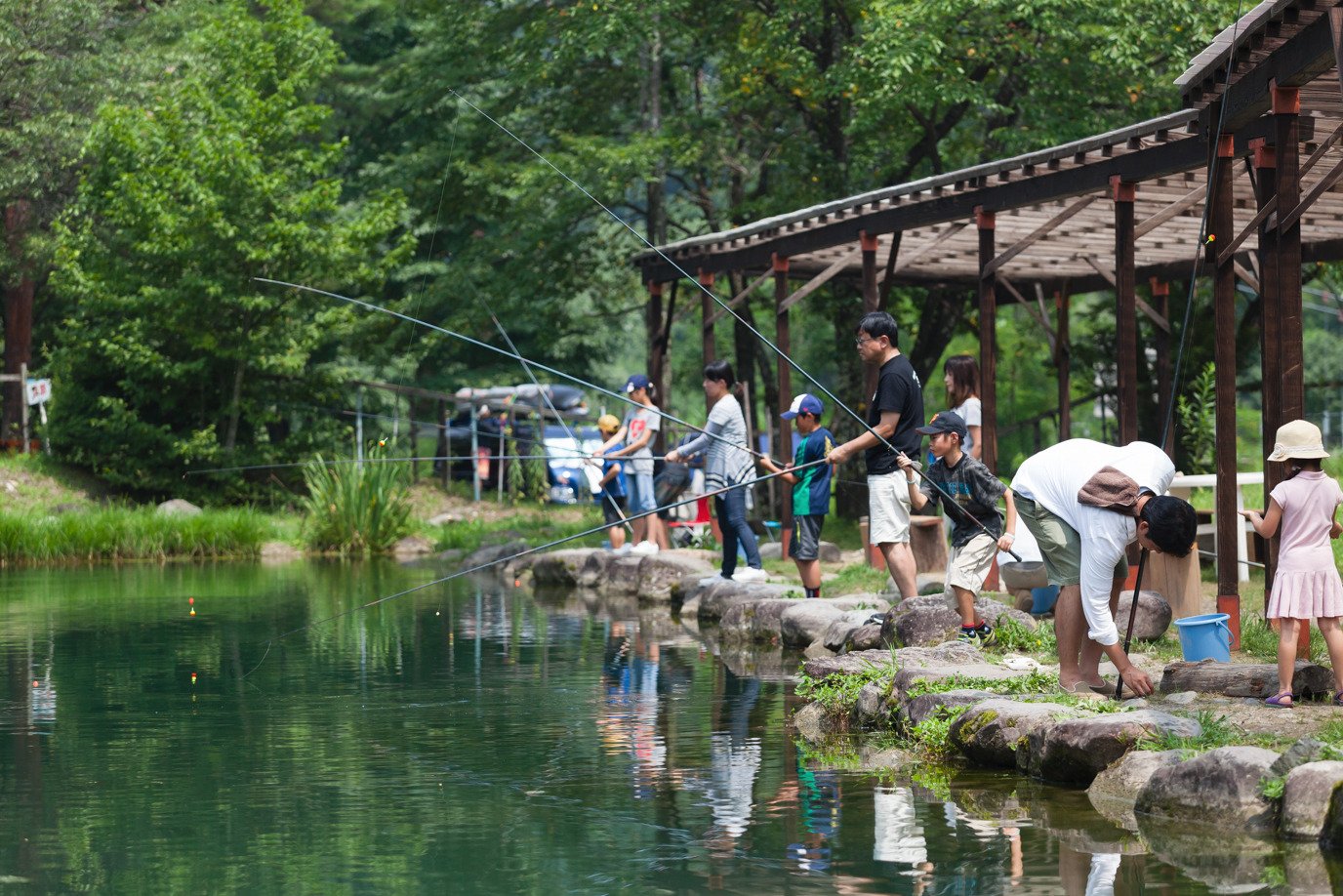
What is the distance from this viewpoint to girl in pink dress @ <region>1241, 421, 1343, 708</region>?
Result: 6.68 metres

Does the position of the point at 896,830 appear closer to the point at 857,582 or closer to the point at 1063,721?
the point at 1063,721

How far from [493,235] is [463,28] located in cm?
312

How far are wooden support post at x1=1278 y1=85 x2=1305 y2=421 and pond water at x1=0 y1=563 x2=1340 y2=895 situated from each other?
2.61 meters

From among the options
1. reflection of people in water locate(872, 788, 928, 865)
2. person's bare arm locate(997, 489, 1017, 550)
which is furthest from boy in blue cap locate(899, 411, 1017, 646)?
reflection of people in water locate(872, 788, 928, 865)

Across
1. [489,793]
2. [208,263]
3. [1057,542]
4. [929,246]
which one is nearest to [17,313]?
[208,263]

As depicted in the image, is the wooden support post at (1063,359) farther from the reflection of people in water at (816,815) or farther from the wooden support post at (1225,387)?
the reflection of people in water at (816,815)

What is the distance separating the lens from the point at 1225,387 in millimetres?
8836

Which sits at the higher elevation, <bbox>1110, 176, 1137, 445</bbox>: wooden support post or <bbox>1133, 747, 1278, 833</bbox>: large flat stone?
<bbox>1110, 176, 1137, 445</bbox>: wooden support post

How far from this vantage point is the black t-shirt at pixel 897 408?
9156mm

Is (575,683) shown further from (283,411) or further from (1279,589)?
(283,411)

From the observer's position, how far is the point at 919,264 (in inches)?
690

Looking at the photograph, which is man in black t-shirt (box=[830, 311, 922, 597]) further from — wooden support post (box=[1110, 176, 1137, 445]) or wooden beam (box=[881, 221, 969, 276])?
wooden beam (box=[881, 221, 969, 276])

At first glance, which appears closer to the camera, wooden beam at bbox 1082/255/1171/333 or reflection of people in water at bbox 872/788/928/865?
reflection of people in water at bbox 872/788/928/865

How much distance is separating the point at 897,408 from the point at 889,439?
18cm
